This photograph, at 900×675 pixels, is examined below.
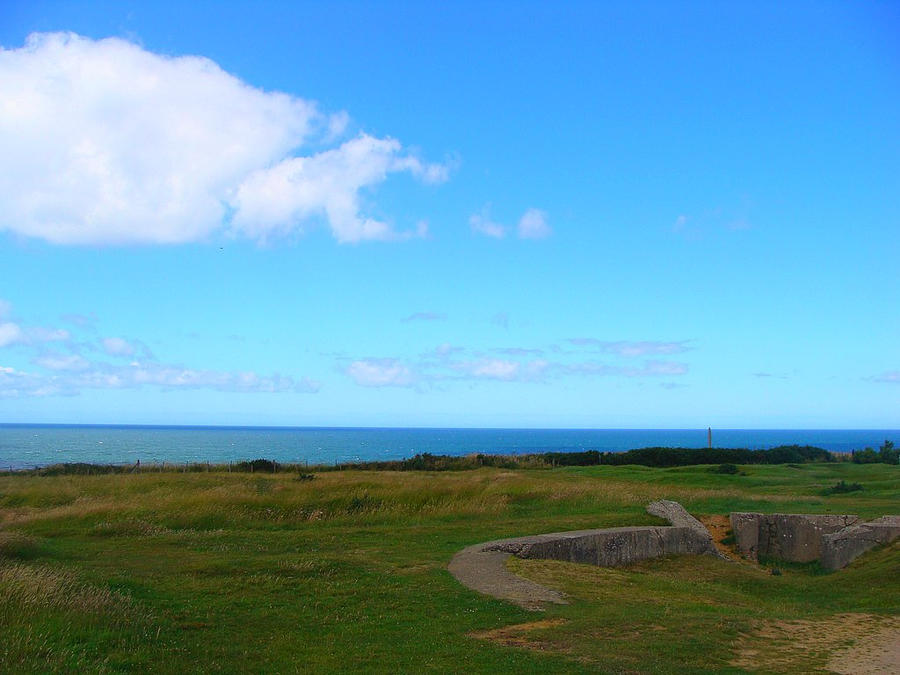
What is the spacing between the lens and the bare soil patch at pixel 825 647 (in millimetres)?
7770

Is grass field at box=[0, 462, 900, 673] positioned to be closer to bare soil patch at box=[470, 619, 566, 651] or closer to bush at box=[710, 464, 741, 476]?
bare soil patch at box=[470, 619, 566, 651]

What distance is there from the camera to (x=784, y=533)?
66.2 ft

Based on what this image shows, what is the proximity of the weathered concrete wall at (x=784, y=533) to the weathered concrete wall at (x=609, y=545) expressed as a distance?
2893 millimetres

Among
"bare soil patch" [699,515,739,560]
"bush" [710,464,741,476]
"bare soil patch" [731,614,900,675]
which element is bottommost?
"bare soil patch" [699,515,739,560]

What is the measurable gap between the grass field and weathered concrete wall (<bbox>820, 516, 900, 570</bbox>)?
552 mm

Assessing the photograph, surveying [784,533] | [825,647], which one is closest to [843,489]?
[784,533]

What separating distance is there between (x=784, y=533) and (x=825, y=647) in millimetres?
12529

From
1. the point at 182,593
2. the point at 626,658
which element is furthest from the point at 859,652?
the point at 182,593

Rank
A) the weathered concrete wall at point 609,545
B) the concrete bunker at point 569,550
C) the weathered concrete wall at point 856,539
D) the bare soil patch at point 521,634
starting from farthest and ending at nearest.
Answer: the weathered concrete wall at point 856,539 → the weathered concrete wall at point 609,545 → the concrete bunker at point 569,550 → the bare soil patch at point 521,634

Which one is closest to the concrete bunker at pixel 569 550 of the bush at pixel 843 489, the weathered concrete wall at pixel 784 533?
the weathered concrete wall at pixel 784 533

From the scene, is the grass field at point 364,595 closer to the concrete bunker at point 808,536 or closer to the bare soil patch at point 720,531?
the concrete bunker at point 808,536

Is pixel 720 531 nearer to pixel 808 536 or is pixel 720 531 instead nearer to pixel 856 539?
pixel 808 536

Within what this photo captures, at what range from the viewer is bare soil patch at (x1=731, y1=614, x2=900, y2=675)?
25.5ft

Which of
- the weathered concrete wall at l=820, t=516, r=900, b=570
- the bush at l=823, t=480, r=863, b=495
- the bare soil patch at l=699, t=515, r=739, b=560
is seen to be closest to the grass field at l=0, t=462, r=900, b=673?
the weathered concrete wall at l=820, t=516, r=900, b=570
